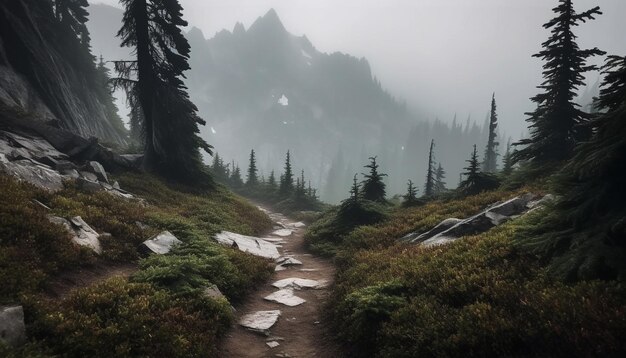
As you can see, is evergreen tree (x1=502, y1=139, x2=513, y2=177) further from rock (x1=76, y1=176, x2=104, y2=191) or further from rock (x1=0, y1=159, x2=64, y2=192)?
rock (x1=0, y1=159, x2=64, y2=192)

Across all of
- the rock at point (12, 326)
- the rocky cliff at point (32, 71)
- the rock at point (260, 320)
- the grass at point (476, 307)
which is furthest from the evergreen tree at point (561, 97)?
the rocky cliff at point (32, 71)

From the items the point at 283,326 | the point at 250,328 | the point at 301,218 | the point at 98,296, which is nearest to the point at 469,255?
the point at 283,326

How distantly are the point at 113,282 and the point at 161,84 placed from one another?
1970 cm

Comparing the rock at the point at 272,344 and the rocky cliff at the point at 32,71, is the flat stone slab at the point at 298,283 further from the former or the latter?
the rocky cliff at the point at 32,71

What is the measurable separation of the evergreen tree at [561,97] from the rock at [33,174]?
22639 mm

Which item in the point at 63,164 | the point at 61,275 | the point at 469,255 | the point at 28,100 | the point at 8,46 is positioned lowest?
the point at 61,275

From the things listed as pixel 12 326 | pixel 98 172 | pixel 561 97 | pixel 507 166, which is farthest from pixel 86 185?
pixel 507 166

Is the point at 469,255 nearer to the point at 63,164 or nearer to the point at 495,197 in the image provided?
the point at 495,197

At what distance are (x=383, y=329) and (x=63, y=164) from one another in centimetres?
1708

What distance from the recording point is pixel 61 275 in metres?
7.88

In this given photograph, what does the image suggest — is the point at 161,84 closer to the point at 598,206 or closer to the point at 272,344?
the point at 272,344

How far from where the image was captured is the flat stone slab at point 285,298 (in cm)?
1020

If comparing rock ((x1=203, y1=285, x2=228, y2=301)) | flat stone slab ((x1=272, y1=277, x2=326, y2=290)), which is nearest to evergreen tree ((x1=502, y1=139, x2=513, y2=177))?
flat stone slab ((x1=272, y1=277, x2=326, y2=290))

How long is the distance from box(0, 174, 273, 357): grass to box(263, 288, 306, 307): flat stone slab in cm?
87
